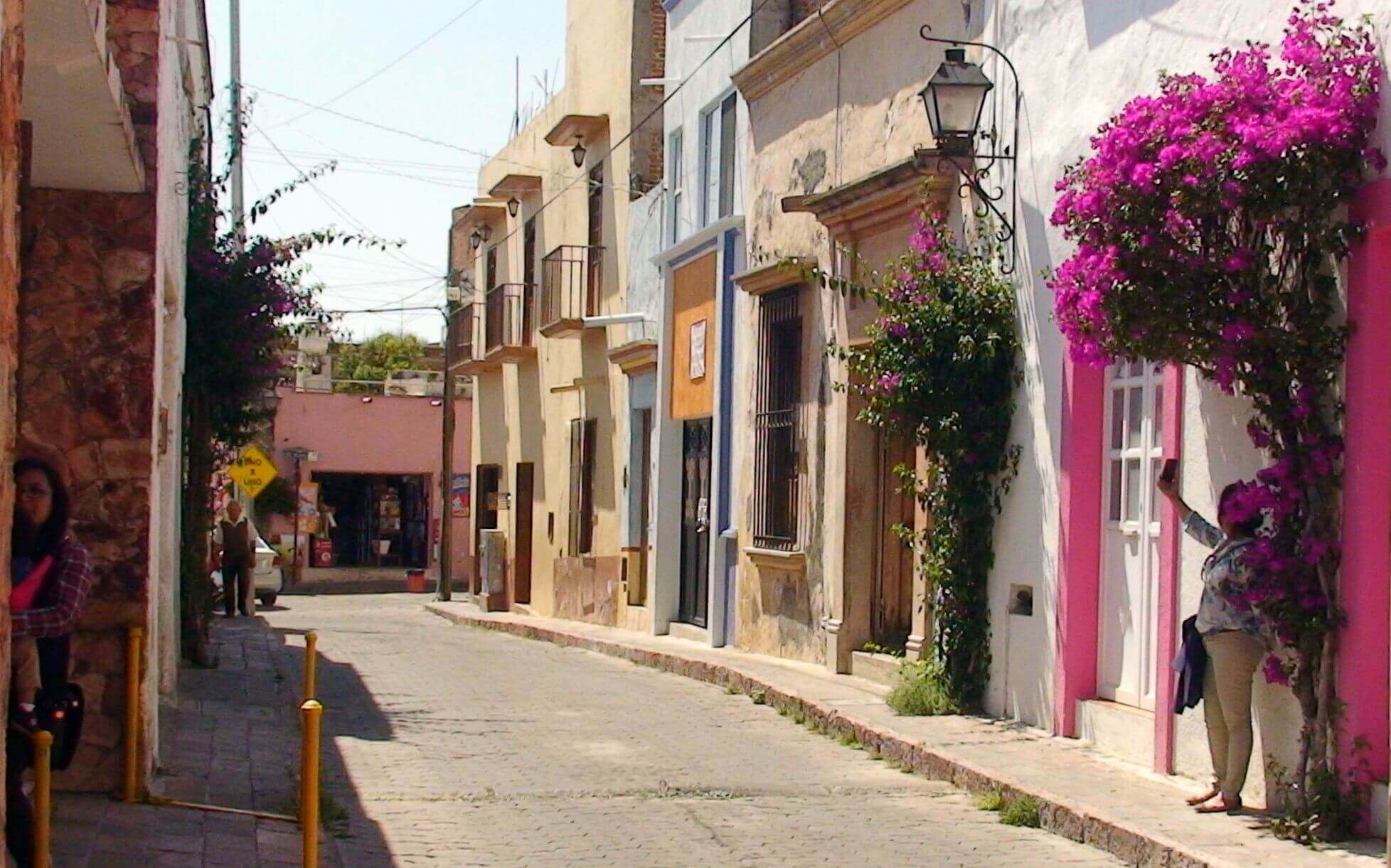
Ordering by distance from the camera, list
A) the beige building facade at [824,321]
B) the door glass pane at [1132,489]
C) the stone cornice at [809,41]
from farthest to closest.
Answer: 1. the stone cornice at [809,41]
2. the beige building facade at [824,321]
3. the door glass pane at [1132,489]

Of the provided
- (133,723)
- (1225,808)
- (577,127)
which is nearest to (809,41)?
(1225,808)

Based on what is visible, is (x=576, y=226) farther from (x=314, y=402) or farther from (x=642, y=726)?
(x=314, y=402)

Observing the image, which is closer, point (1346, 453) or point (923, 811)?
point (1346, 453)

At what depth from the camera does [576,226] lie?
2691 centimetres

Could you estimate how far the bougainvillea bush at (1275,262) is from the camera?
8.05 m

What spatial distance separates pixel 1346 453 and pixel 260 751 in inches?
241

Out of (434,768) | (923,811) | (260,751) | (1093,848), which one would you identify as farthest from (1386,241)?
(260,751)

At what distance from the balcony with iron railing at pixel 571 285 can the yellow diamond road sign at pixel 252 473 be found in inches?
193

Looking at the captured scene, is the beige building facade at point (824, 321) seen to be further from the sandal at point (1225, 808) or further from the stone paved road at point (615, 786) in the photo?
the sandal at point (1225, 808)

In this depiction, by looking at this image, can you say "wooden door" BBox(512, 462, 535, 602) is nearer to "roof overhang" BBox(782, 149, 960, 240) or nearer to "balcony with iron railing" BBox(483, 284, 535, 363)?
"balcony with iron railing" BBox(483, 284, 535, 363)

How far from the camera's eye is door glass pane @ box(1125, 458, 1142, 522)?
10.6m

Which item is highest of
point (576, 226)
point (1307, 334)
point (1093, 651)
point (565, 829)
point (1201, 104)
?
point (576, 226)

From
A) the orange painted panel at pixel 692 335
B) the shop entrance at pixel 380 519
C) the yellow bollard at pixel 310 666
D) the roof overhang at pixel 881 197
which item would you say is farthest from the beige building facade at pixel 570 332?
the yellow bollard at pixel 310 666

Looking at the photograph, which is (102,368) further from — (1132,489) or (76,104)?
(1132,489)
